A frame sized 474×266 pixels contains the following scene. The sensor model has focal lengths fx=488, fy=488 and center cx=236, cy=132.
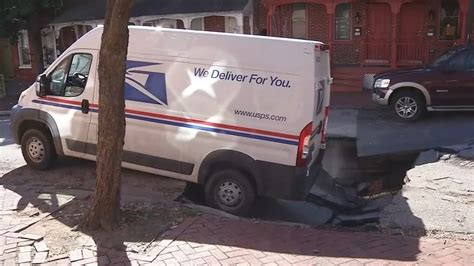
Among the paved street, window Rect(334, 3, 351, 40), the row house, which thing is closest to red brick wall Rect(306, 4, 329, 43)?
window Rect(334, 3, 351, 40)

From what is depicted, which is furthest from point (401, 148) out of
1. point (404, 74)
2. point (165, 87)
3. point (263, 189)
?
point (165, 87)

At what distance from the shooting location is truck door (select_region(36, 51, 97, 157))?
690 cm

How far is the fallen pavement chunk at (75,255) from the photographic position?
446cm

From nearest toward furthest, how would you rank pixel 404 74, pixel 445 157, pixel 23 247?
pixel 23 247
pixel 445 157
pixel 404 74

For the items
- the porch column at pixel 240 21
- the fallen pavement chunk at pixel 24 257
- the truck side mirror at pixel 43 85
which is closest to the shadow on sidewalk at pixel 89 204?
the fallen pavement chunk at pixel 24 257

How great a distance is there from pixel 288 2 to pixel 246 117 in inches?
481

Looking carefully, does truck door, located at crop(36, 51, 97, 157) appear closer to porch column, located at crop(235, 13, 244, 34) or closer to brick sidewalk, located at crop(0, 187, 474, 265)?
brick sidewalk, located at crop(0, 187, 474, 265)

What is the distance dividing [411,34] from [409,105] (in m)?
6.35

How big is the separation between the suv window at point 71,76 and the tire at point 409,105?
7448 millimetres

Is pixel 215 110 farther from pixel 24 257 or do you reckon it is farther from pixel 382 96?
pixel 382 96

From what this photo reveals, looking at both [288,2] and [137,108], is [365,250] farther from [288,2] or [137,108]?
[288,2]

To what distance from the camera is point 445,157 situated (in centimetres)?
837

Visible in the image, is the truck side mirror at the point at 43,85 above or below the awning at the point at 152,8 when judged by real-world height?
below

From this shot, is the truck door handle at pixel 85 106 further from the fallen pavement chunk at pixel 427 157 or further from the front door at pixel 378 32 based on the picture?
the front door at pixel 378 32
